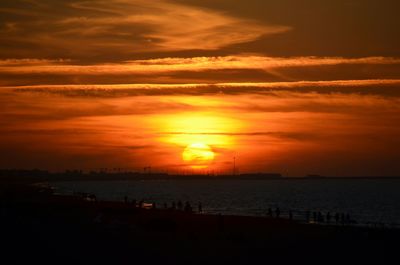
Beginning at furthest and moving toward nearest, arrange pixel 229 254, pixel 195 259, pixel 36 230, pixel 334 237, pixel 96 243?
pixel 334 237
pixel 36 230
pixel 96 243
pixel 229 254
pixel 195 259

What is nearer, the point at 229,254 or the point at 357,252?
the point at 229,254

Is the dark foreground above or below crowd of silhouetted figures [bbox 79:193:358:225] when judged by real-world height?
below

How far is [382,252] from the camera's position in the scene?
115 feet

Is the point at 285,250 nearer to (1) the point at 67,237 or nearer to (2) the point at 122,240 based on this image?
(2) the point at 122,240

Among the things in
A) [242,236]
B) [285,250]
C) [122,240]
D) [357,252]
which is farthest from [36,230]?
[357,252]

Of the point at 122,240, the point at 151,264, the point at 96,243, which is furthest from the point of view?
the point at 122,240

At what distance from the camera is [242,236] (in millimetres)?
40531

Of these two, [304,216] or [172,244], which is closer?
[172,244]

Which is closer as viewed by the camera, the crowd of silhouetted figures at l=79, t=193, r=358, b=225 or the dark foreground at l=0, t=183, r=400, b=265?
the dark foreground at l=0, t=183, r=400, b=265

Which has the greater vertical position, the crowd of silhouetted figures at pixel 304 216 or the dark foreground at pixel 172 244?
the crowd of silhouetted figures at pixel 304 216

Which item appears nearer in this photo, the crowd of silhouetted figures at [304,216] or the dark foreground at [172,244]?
the dark foreground at [172,244]

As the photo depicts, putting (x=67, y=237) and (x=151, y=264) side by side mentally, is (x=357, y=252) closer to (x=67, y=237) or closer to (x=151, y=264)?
(x=151, y=264)

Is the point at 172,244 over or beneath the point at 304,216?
beneath

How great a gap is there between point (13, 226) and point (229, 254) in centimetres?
1608
